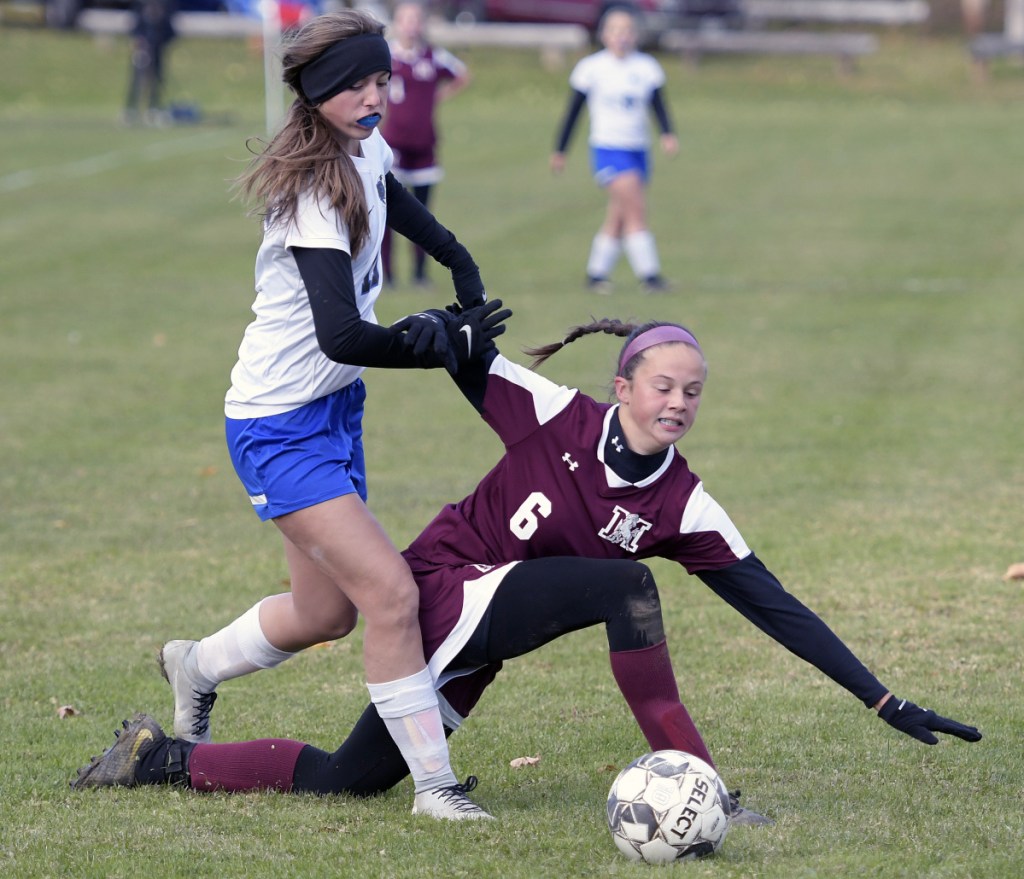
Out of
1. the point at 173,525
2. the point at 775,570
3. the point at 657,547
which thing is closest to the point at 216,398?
the point at 173,525

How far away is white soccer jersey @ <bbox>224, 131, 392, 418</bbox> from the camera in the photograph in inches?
161

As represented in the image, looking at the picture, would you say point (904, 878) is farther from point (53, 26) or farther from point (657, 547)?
point (53, 26)

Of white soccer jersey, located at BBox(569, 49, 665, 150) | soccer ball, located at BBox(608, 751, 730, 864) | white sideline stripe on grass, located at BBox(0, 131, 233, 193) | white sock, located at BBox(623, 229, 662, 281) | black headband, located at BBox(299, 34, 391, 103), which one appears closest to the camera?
soccer ball, located at BBox(608, 751, 730, 864)

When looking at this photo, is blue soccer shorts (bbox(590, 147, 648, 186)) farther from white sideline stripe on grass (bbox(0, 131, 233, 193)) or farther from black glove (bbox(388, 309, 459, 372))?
black glove (bbox(388, 309, 459, 372))

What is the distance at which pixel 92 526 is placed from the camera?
290 inches

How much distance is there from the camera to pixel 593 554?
421cm

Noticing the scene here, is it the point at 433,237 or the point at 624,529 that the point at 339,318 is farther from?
the point at 624,529

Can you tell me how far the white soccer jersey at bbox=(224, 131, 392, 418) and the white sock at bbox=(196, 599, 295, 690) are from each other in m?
0.66

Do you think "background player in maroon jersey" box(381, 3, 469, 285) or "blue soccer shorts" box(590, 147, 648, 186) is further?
"blue soccer shorts" box(590, 147, 648, 186)

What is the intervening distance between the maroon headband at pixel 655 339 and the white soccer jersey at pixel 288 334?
664 millimetres

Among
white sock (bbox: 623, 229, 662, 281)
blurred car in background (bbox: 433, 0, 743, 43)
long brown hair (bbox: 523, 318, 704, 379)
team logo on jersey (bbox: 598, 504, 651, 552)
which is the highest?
long brown hair (bbox: 523, 318, 704, 379)

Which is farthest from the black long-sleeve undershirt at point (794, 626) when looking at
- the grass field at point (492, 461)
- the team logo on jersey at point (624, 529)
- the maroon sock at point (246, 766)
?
the maroon sock at point (246, 766)

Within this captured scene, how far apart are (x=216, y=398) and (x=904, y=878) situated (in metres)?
6.99

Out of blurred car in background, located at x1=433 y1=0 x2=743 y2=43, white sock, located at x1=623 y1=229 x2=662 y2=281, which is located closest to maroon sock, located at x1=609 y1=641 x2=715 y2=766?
white sock, located at x1=623 y1=229 x2=662 y2=281
